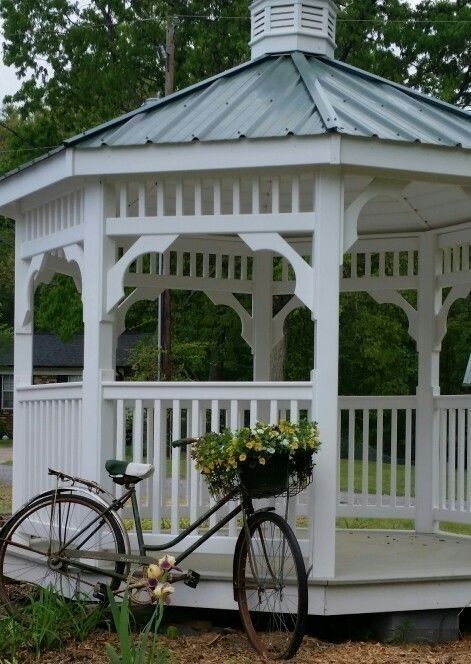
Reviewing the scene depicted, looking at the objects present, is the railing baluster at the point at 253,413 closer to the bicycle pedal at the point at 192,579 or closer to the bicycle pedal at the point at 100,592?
the bicycle pedal at the point at 192,579

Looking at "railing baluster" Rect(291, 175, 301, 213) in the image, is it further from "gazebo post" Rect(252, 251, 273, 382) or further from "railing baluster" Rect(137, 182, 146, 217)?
"gazebo post" Rect(252, 251, 273, 382)

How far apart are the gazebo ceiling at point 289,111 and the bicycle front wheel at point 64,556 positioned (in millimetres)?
2265

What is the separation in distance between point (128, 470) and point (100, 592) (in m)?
0.71

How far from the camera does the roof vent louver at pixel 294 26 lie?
8.28 m

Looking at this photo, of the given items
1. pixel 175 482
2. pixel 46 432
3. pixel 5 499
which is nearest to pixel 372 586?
pixel 175 482

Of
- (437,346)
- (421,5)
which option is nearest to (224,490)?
(437,346)

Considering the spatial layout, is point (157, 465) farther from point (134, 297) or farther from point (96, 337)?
point (134, 297)

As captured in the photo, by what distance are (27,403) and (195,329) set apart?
18728 millimetres

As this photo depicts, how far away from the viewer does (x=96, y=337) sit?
7078 mm

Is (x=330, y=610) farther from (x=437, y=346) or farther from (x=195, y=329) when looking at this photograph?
(x=195, y=329)

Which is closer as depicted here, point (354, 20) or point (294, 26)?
point (294, 26)

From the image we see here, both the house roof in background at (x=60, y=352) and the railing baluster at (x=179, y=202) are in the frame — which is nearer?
the railing baluster at (x=179, y=202)

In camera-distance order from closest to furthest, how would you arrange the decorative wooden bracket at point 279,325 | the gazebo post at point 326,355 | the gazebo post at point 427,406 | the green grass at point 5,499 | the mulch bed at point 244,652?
the mulch bed at point 244,652 < the gazebo post at point 326,355 < the gazebo post at point 427,406 < the decorative wooden bracket at point 279,325 < the green grass at point 5,499

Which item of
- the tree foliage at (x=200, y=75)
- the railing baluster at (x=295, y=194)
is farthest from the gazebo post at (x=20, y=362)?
the tree foliage at (x=200, y=75)
